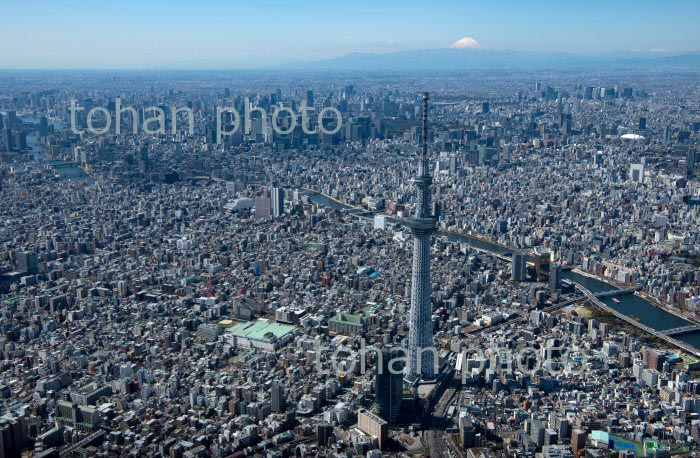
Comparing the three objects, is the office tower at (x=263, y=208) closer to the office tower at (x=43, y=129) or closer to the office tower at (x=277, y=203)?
the office tower at (x=277, y=203)

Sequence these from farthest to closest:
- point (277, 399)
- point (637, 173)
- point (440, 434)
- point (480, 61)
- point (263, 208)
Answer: point (480, 61)
point (637, 173)
point (263, 208)
point (277, 399)
point (440, 434)

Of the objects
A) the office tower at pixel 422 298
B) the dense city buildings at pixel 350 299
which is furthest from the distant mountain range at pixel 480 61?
the office tower at pixel 422 298

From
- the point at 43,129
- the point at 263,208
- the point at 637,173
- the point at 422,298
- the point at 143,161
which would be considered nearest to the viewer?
the point at 422,298

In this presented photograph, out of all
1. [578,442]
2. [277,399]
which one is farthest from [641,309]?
[277,399]

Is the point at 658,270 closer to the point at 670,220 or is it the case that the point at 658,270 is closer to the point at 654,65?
the point at 670,220

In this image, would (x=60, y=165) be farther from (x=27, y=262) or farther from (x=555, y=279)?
(x=555, y=279)
